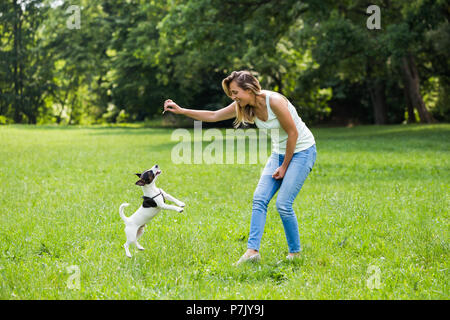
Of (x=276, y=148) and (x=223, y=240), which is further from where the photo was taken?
(x=223, y=240)

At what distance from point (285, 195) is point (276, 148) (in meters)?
0.55

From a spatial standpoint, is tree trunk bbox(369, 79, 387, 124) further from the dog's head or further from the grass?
the dog's head

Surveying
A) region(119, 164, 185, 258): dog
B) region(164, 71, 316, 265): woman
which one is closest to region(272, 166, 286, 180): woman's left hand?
region(164, 71, 316, 265): woman

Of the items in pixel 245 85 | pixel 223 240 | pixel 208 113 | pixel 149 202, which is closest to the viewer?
pixel 149 202

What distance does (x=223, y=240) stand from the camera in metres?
6.58

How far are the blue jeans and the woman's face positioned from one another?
75 centimetres

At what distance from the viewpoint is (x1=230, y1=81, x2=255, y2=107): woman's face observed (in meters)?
5.28

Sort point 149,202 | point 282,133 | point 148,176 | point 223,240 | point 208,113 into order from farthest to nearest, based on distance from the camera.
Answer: point 223,240
point 208,113
point 282,133
point 149,202
point 148,176

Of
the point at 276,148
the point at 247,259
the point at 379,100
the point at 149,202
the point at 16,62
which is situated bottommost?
the point at 247,259

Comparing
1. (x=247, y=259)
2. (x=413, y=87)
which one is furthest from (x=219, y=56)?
(x=247, y=259)

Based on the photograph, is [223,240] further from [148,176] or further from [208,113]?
[148,176]

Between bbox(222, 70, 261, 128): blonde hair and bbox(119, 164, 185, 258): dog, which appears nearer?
bbox(119, 164, 185, 258): dog

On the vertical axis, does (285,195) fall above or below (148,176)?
below
